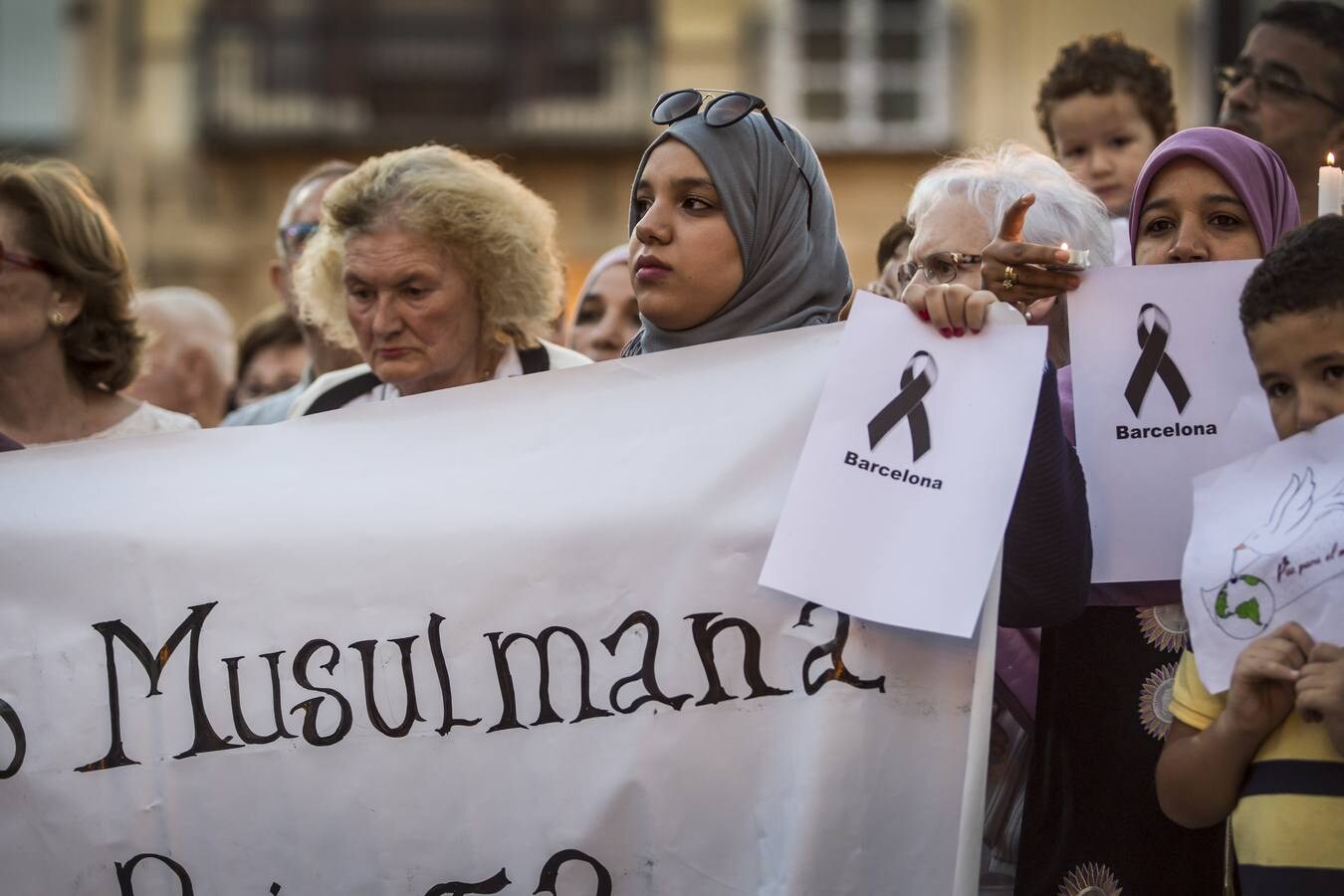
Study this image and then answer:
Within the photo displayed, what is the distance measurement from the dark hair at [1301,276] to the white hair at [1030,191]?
1.95ft

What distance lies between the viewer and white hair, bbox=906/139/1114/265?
299 centimetres

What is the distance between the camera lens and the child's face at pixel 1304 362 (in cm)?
224

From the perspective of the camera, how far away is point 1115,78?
4.44 metres

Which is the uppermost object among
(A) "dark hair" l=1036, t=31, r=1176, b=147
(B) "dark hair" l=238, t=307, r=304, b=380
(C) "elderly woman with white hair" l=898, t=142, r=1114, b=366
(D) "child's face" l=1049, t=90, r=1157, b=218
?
(A) "dark hair" l=1036, t=31, r=1176, b=147

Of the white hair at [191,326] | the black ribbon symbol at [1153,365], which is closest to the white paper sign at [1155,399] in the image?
the black ribbon symbol at [1153,365]

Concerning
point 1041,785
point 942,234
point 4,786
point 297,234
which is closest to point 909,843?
point 1041,785

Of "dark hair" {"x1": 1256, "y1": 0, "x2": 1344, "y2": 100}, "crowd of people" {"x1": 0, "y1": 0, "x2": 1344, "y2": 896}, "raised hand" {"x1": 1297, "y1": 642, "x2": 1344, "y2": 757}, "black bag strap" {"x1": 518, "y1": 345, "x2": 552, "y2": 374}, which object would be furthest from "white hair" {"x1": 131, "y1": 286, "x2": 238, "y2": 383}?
"raised hand" {"x1": 1297, "y1": 642, "x2": 1344, "y2": 757}

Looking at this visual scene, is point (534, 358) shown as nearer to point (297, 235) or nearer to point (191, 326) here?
point (297, 235)

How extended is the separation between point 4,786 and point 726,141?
5.14 feet

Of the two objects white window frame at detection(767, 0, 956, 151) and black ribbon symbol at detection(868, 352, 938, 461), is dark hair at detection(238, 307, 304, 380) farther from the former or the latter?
white window frame at detection(767, 0, 956, 151)

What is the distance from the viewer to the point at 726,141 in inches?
117

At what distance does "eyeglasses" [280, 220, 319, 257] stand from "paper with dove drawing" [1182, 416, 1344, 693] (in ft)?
9.44

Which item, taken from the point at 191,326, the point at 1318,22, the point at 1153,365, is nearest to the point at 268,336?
the point at 191,326

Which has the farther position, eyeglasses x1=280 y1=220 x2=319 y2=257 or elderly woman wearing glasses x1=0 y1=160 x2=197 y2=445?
eyeglasses x1=280 y1=220 x2=319 y2=257
